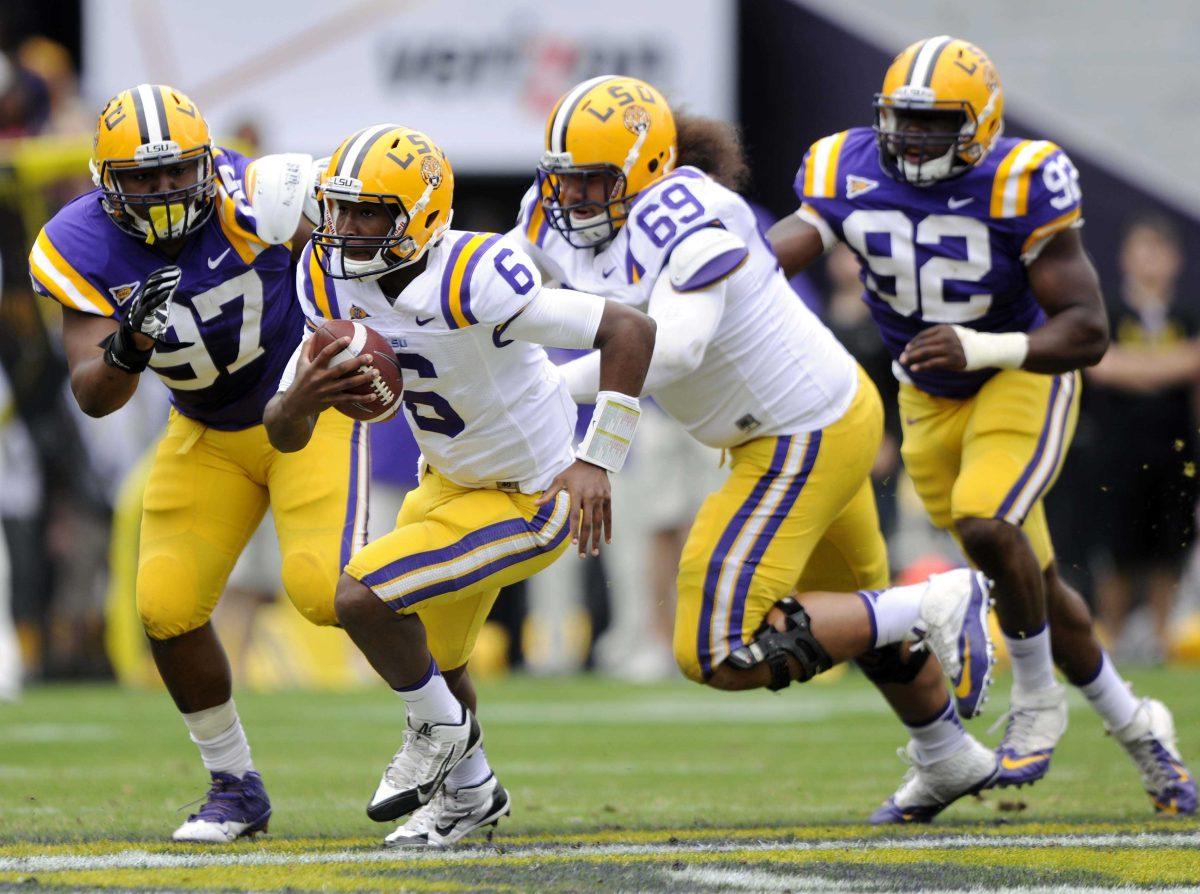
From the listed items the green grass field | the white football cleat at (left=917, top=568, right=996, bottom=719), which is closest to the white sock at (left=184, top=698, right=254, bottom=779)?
the green grass field

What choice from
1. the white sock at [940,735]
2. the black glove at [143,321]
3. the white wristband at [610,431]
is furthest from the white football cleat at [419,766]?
the white sock at [940,735]

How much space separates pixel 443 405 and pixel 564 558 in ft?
17.1

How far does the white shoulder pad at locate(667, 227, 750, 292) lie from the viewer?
434 centimetres

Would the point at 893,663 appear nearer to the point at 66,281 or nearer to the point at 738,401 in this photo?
the point at 738,401

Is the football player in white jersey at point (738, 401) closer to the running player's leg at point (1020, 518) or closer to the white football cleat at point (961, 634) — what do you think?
the white football cleat at point (961, 634)

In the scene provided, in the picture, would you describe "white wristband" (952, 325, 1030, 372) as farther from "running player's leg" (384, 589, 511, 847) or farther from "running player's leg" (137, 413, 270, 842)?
"running player's leg" (137, 413, 270, 842)

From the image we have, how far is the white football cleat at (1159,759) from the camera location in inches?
192

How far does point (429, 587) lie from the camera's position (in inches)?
162

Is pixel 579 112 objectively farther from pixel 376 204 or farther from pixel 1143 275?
pixel 1143 275

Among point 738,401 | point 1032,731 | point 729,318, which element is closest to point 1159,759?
point 1032,731

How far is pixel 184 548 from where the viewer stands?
449 centimetres

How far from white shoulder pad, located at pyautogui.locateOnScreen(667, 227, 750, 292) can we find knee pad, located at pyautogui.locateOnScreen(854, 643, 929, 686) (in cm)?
99

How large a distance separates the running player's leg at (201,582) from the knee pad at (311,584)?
0.23 meters

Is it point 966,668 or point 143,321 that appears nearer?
point 143,321
